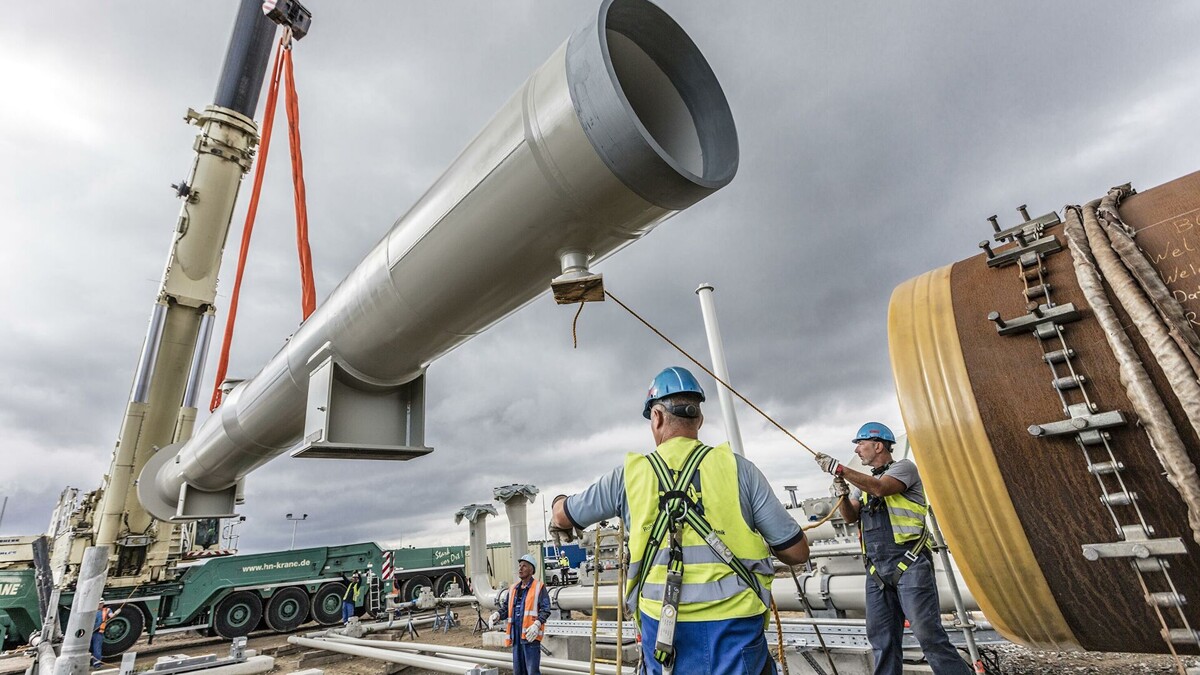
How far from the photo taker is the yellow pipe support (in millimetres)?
1794

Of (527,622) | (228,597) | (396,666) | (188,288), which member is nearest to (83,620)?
(396,666)

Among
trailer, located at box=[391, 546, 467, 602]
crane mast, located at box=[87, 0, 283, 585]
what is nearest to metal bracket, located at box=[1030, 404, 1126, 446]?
crane mast, located at box=[87, 0, 283, 585]

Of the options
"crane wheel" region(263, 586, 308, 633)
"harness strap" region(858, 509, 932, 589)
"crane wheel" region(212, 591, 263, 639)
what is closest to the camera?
"harness strap" region(858, 509, 932, 589)

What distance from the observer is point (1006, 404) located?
1781 millimetres

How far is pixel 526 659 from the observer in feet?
18.7

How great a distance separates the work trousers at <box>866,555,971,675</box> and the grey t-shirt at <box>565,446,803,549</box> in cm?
176

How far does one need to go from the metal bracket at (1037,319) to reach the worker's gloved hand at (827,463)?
4.57ft

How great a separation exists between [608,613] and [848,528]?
10.6ft

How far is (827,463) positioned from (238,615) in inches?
558

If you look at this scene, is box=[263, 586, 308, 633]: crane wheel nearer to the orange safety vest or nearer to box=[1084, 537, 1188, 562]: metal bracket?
the orange safety vest

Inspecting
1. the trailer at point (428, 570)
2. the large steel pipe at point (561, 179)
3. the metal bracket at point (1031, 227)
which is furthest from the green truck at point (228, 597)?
the metal bracket at point (1031, 227)

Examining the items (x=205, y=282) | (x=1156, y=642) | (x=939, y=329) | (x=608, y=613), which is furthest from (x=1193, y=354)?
(x=205, y=282)

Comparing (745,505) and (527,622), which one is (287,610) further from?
(745,505)

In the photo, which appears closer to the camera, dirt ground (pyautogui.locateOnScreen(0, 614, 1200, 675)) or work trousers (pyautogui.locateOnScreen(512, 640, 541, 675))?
dirt ground (pyautogui.locateOnScreen(0, 614, 1200, 675))
